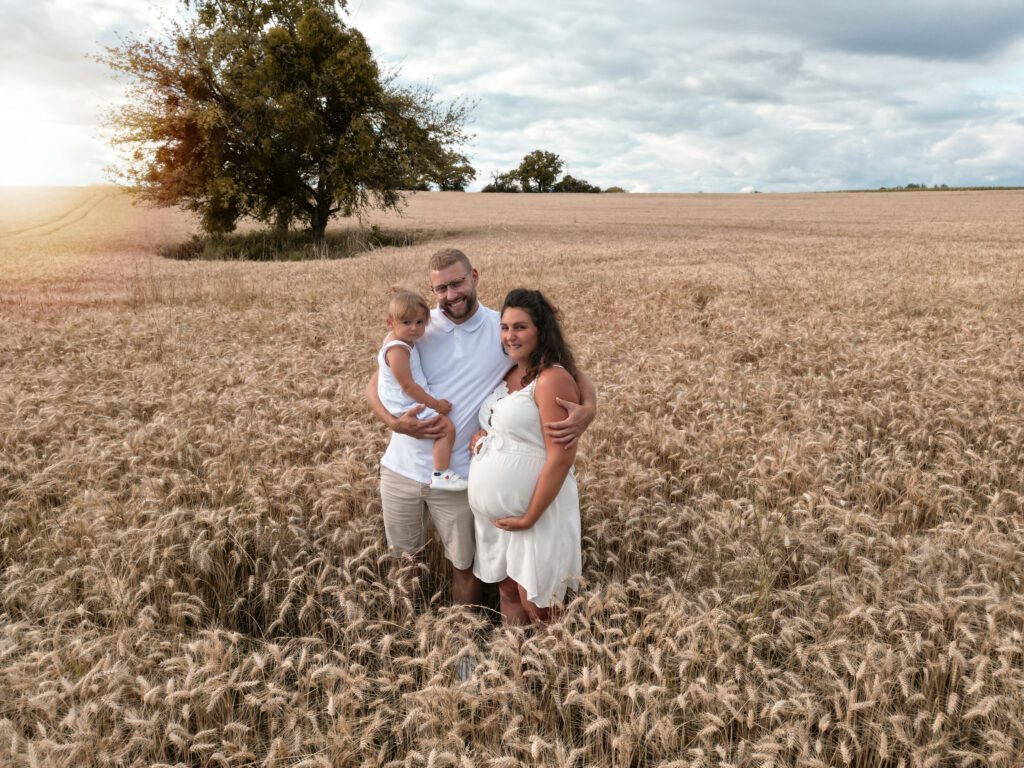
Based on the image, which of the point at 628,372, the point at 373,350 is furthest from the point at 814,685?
the point at 373,350

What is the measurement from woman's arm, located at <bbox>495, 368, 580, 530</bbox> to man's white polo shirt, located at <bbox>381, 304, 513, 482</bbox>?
585mm

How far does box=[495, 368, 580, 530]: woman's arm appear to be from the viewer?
113 inches

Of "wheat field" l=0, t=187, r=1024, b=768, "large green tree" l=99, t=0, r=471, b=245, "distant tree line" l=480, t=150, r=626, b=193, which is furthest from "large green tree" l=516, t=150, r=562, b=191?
"wheat field" l=0, t=187, r=1024, b=768

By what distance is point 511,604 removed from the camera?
3.36 metres

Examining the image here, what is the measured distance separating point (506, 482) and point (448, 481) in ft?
1.60

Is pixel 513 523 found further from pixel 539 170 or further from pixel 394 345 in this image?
pixel 539 170

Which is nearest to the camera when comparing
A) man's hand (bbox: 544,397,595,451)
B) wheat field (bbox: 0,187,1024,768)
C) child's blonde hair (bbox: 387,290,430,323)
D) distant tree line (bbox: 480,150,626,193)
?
wheat field (bbox: 0,187,1024,768)

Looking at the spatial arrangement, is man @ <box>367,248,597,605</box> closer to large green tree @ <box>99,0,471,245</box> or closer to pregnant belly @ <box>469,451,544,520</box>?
pregnant belly @ <box>469,451,544,520</box>

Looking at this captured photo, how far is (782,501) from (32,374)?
313 inches

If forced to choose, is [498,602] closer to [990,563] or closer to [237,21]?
[990,563]

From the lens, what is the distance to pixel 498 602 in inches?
151

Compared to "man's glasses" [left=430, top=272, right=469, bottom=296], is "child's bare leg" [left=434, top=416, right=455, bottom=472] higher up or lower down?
lower down

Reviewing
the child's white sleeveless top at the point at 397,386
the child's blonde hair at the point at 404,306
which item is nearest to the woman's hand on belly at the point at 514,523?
the child's white sleeveless top at the point at 397,386

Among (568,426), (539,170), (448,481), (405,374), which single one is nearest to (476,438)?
(448,481)
